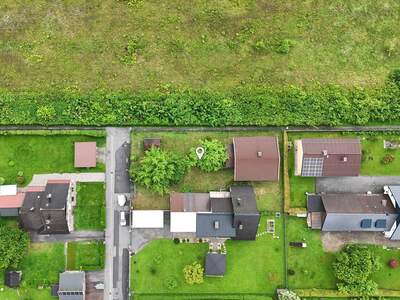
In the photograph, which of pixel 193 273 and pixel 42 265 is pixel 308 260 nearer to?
pixel 193 273

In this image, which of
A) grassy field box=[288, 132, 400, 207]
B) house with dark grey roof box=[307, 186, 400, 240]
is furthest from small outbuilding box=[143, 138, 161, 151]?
house with dark grey roof box=[307, 186, 400, 240]

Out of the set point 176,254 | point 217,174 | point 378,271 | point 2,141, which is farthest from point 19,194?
point 378,271

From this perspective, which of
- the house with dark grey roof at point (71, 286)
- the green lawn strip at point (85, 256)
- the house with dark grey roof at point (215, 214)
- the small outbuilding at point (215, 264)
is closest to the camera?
the house with dark grey roof at point (71, 286)

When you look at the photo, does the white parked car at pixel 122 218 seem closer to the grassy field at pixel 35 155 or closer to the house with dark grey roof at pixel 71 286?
the grassy field at pixel 35 155

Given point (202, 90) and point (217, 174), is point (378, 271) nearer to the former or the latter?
point (217, 174)

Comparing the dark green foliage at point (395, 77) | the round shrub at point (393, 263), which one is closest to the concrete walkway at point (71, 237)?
the round shrub at point (393, 263)
